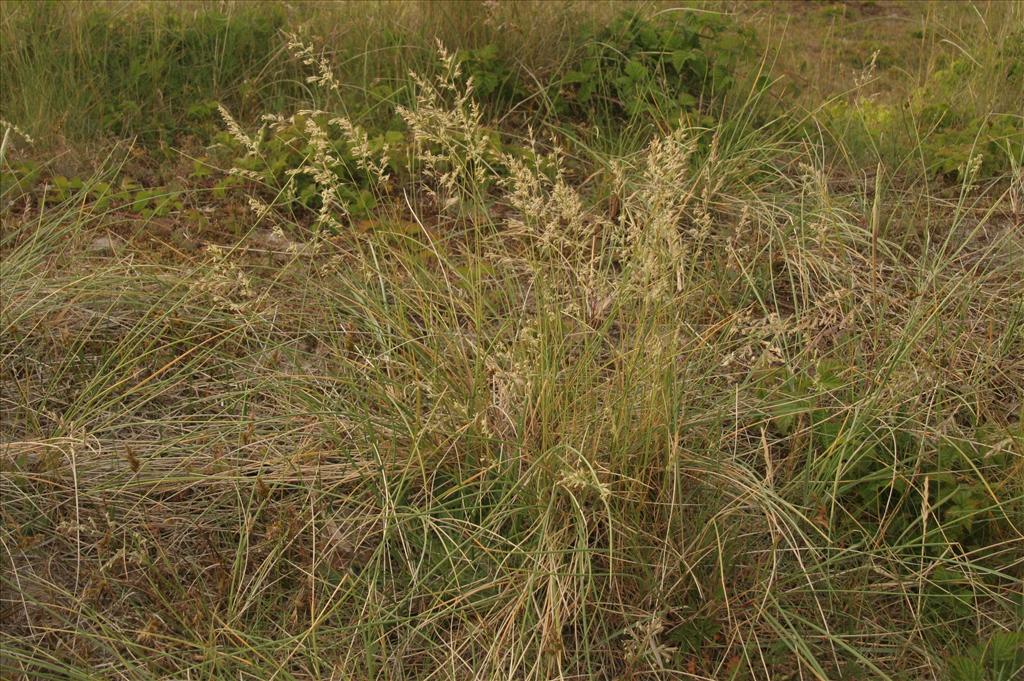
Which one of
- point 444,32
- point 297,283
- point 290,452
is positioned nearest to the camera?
point 290,452

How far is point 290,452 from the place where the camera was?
279cm

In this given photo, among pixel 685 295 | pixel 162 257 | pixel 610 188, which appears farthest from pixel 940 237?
pixel 162 257

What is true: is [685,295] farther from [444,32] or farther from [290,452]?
[444,32]

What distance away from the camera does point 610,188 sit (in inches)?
149

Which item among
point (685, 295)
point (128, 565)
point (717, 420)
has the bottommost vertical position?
point (128, 565)

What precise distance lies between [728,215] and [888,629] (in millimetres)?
1707

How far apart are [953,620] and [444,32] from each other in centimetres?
309

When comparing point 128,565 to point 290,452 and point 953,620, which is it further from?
point 953,620

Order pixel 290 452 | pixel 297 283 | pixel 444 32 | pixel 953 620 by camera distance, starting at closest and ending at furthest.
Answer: pixel 953 620
pixel 290 452
pixel 297 283
pixel 444 32

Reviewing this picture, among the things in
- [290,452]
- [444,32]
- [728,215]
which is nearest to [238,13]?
[444,32]

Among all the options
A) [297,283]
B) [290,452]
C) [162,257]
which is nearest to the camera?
[290,452]

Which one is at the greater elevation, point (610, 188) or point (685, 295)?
point (685, 295)

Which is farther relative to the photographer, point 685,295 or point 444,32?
point 444,32

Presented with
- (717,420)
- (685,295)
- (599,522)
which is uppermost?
(685,295)
